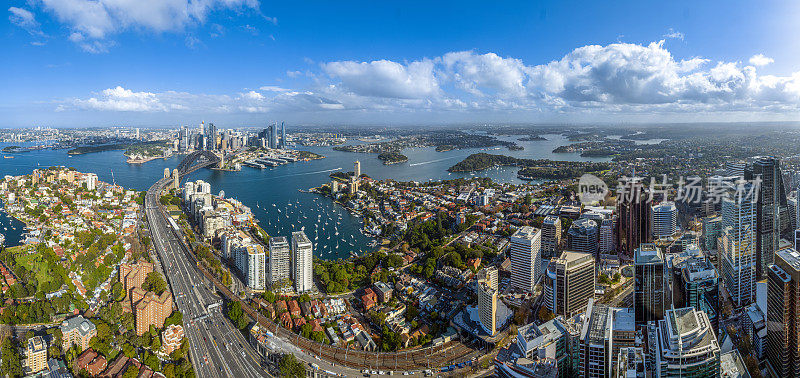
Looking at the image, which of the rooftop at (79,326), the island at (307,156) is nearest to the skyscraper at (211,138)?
the island at (307,156)

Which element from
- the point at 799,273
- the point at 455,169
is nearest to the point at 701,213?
the point at 799,273

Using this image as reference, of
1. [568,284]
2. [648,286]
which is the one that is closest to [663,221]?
[648,286]

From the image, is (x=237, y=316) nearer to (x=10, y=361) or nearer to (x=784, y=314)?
(x=10, y=361)

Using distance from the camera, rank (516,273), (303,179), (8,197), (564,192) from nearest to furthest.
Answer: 1. (516,273)
2. (8,197)
3. (564,192)
4. (303,179)

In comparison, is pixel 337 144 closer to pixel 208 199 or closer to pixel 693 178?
pixel 208 199

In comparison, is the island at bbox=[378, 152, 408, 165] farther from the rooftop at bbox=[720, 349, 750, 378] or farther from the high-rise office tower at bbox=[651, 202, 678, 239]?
the rooftop at bbox=[720, 349, 750, 378]

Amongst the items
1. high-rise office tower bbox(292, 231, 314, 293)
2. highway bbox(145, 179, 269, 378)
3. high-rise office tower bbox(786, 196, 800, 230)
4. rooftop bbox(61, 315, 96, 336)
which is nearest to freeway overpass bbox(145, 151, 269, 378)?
highway bbox(145, 179, 269, 378)

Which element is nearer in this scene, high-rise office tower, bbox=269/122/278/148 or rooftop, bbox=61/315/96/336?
rooftop, bbox=61/315/96/336
